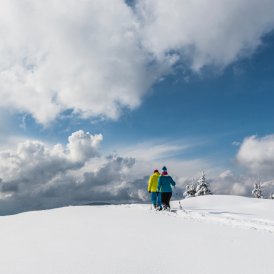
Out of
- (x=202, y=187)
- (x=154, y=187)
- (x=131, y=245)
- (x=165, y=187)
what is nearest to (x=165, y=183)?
(x=165, y=187)

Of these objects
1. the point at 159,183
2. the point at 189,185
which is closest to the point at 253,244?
the point at 159,183

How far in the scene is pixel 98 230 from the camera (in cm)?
1077

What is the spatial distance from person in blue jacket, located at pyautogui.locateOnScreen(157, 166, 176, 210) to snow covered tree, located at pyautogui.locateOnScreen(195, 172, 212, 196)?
114 ft

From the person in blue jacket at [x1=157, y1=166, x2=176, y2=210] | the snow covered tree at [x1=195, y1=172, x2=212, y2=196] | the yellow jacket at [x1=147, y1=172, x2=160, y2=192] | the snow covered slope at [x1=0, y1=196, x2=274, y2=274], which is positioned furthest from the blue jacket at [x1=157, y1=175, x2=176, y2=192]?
the snow covered tree at [x1=195, y1=172, x2=212, y2=196]

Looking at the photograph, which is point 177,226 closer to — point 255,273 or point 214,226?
point 214,226

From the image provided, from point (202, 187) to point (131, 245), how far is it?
4555 cm

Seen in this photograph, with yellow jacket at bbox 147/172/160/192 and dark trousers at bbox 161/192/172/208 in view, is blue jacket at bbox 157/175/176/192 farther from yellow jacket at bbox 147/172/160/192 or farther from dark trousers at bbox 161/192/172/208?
yellow jacket at bbox 147/172/160/192

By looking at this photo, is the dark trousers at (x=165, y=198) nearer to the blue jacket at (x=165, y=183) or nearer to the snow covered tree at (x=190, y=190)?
the blue jacket at (x=165, y=183)

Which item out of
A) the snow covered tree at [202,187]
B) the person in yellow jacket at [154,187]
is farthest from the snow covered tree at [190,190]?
the person in yellow jacket at [154,187]

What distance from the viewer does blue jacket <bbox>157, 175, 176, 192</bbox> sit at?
18906mm

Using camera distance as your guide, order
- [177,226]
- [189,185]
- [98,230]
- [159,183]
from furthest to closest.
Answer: [189,185] < [159,183] < [177,226] < [98,230]

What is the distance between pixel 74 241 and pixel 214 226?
4.49 metres

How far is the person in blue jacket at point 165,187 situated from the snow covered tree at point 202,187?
34.7 m

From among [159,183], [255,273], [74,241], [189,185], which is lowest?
[255,273]
